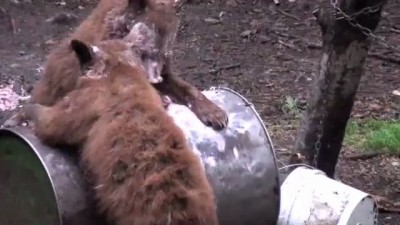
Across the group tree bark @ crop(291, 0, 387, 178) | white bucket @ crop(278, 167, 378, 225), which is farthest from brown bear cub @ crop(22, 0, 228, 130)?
tree bark @ crop(291, 0, 387, 178)

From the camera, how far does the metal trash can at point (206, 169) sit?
3.64 meters

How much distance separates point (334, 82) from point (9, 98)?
341 centimetres

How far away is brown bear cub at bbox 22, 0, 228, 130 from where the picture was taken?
409 cm

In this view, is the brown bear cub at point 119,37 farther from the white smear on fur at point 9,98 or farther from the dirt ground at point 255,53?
the white smear on fur at point 9,98

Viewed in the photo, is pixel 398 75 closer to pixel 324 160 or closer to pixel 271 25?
pixel 271 25

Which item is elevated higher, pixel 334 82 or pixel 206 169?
pixel 206 169

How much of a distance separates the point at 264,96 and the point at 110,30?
4442mm

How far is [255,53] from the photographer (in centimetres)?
978

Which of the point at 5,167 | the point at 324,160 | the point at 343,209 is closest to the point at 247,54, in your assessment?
the point at 324,160

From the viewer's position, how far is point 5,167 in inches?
154

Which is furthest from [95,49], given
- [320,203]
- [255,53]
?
[255,53]

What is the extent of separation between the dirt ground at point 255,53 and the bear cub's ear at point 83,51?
3.06 metres

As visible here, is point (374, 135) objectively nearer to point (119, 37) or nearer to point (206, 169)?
point (206, 169)

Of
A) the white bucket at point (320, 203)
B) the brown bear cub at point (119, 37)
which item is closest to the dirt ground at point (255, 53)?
the white bucket at point (320, 203)
